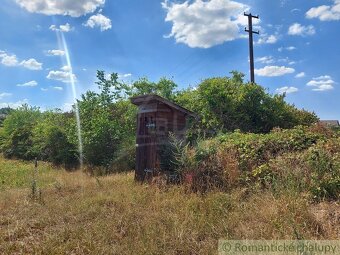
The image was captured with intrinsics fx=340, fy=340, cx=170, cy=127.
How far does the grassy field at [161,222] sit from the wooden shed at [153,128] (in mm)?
2213

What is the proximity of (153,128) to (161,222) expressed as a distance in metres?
4.64

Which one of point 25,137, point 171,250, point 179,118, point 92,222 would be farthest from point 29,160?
point 171,250

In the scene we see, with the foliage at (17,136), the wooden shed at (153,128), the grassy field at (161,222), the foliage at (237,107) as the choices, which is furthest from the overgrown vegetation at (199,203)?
the foliage at (17,136)

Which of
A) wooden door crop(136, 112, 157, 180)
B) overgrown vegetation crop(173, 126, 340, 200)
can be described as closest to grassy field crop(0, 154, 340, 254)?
overgrown vegetation crop(173, 126, 340, 200)

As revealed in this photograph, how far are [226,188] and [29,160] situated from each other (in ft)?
64.8

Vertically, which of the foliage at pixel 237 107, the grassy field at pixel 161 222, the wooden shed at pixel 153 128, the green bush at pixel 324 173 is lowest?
the grassy field at pixel 161 222

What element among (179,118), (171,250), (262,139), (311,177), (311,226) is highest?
(179,118)

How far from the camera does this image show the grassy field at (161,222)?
4.66 meters

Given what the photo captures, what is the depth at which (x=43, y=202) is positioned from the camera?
7973mm

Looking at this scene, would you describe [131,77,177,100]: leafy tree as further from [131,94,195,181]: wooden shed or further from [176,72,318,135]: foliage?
[131,94,195,181]: wooden shed

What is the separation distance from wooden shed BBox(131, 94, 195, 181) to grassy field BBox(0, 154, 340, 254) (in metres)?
2.21

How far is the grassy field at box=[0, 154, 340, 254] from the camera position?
4664 mm

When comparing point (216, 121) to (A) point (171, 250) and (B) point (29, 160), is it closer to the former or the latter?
(A) point (171, 250)

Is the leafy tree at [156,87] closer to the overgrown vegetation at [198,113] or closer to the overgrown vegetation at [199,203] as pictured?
the overgrown vegetation at [198,113]
